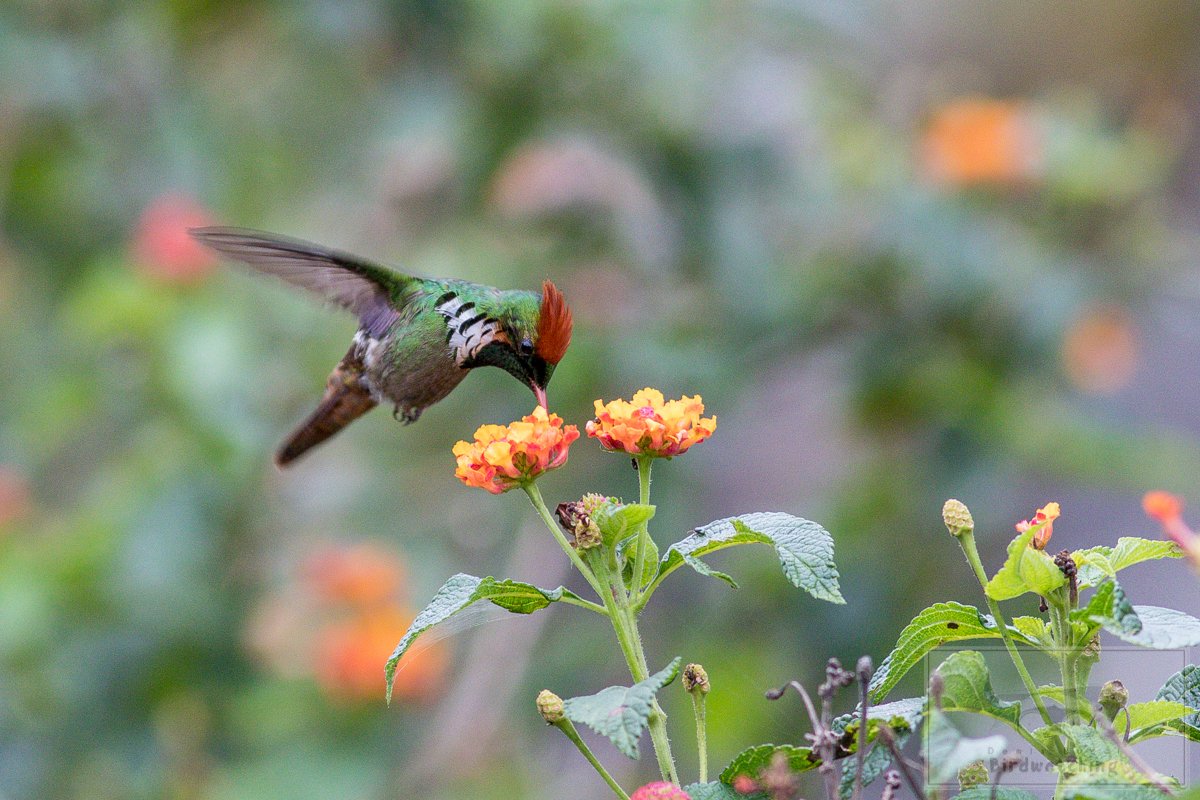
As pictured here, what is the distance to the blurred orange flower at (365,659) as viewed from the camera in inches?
91.0

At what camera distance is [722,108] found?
2.60 meters

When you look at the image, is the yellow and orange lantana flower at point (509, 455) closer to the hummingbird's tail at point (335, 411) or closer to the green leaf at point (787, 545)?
the green leaf at point (787, 545)

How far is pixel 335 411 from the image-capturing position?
1.71 metres

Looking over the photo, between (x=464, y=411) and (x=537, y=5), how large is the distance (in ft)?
2.70

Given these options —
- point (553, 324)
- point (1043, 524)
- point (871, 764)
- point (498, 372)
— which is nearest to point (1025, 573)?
point (1043, 524)

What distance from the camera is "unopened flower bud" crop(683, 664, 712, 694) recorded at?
2.68 feet

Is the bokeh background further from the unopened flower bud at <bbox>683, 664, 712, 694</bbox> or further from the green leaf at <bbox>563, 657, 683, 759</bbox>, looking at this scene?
the green leaf at <bbox>563, 657, 683, 759</bbox>

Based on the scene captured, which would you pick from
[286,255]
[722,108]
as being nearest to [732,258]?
[722,108]

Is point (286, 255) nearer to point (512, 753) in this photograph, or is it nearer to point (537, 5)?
point (537, 5)

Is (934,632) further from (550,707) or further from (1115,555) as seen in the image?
(550,707)

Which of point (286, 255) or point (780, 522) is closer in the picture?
point (780, 522)

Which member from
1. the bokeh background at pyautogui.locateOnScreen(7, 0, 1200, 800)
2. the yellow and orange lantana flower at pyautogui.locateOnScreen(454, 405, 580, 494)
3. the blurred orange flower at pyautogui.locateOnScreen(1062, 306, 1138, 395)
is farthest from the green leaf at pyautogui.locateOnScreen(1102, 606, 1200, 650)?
the blurred orange flower at pyautogui.locateOnScreen(1062, 306, 1138, 395)

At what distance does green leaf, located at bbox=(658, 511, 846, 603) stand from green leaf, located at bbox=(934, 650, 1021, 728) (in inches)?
2.7

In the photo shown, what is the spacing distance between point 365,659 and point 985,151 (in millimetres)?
1536
